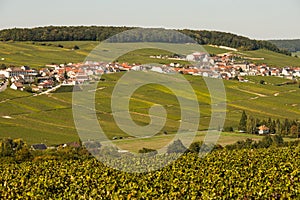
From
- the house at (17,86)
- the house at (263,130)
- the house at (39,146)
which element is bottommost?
the house at (39,146)

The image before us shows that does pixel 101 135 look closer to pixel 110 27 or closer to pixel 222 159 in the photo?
pixel 222 159

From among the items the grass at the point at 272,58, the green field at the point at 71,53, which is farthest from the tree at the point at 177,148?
the grass at the point at 272,58

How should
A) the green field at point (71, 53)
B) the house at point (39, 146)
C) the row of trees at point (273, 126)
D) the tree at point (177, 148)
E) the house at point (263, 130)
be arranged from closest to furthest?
the tree at point (177, 148) → the house at point (39, 146) → the row of trees at point (273, 126) → the house at point (263, 130) → the green field at point (71, 53)

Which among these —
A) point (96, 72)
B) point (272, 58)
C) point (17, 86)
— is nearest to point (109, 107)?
point (17, 86)

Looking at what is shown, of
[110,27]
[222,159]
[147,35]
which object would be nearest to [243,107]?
[147,35]

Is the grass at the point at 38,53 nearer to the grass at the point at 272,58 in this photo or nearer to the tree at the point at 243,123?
the grass at the point at 272,58

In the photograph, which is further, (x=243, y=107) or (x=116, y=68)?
(x=116, y=68)
